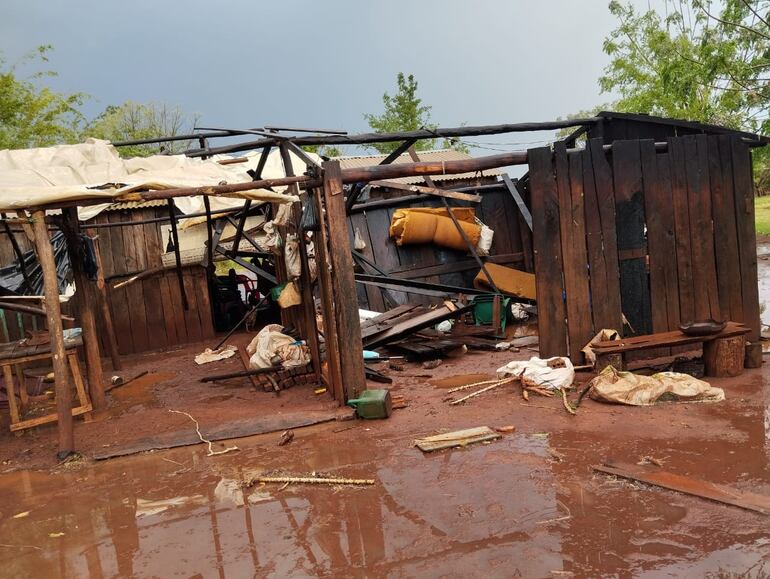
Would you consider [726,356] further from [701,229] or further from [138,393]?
[138,393]

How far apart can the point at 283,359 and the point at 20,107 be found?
1722cm

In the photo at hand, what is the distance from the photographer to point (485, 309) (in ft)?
35.0

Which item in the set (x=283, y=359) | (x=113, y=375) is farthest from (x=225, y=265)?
(x=283, y=359)

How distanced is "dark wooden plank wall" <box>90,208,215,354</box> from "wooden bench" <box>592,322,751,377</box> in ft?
→ 27.6

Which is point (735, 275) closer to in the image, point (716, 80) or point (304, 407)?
point (304, 407)

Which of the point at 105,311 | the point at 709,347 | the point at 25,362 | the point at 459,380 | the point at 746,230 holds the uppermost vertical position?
the point at 746,230

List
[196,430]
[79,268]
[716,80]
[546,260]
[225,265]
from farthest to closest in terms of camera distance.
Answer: [225,265], [716,80], [79,268], [546,260], [196,430]

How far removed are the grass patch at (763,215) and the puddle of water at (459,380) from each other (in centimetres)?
1681

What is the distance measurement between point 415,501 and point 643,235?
419 cm

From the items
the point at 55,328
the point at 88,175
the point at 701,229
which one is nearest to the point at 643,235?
the point at 701,229

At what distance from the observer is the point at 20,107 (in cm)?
2042

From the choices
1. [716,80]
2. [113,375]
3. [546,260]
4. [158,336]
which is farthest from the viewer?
[716,80]

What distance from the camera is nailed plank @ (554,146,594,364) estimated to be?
6652 millimetres

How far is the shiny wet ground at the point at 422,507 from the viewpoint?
11.3 feet
